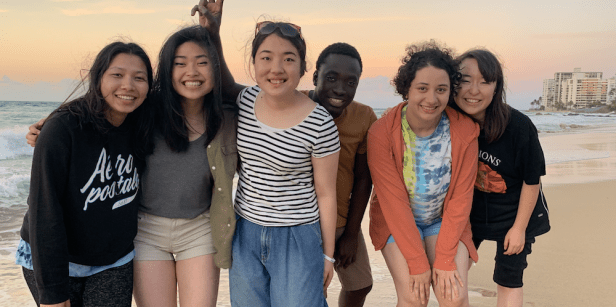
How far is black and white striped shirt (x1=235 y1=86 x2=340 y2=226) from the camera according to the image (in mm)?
2463

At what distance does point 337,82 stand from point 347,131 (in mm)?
322

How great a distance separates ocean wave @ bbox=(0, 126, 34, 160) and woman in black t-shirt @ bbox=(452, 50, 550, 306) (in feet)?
43.9

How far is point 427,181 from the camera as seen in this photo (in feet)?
9.45

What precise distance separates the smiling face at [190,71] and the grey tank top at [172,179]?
0.30m

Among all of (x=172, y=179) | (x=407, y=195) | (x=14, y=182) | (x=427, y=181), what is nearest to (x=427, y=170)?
(x=427, y=181)

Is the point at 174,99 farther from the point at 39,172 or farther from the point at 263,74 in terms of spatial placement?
the point at 39,172

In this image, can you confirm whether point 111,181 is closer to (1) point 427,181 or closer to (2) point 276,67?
(2) point 276,67

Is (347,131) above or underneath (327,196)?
above

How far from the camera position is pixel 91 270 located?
2445mm

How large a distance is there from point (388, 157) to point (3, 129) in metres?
19.4

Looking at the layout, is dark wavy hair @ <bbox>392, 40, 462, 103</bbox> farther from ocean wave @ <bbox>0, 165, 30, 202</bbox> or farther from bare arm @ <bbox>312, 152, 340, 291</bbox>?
ocean wave @ <bbox>0, 165, 30, 202</bbox>

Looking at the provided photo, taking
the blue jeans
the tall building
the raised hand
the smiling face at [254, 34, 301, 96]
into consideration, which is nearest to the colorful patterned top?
the blue jeans

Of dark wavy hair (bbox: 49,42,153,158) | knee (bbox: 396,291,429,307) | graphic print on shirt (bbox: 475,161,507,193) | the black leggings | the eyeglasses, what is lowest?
knee (bbox: 396,291,429,307)

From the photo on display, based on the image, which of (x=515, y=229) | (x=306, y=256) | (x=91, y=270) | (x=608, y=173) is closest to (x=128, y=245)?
(x=91, y=270)
